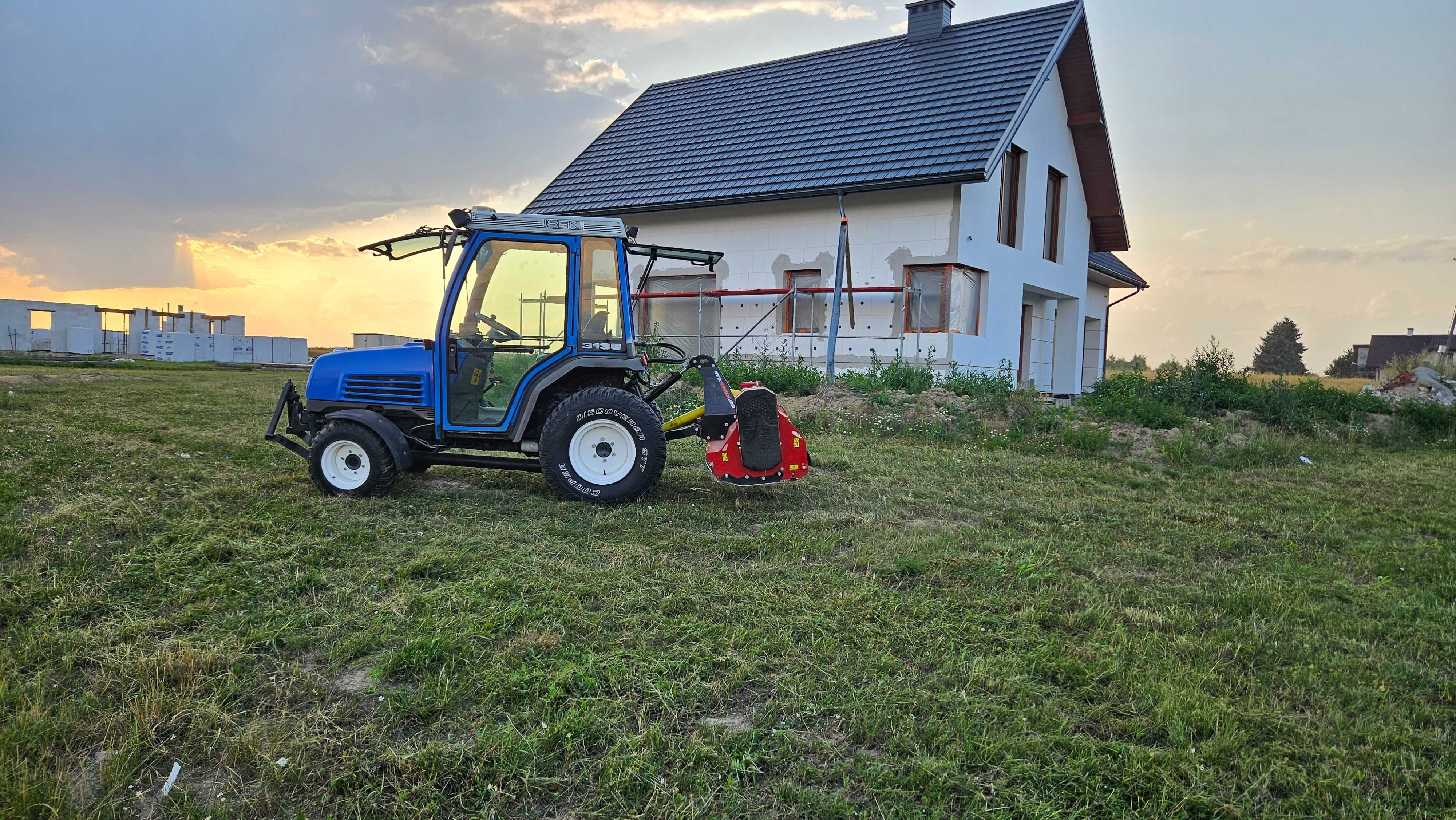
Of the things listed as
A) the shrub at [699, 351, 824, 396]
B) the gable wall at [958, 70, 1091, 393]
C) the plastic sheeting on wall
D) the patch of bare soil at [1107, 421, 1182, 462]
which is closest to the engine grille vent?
the shrub at [699, 351, 824, 396]

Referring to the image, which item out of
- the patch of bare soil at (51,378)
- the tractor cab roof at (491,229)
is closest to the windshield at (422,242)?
the tractor cab roof at (491,229)

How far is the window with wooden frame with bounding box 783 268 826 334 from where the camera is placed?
51.0 feet

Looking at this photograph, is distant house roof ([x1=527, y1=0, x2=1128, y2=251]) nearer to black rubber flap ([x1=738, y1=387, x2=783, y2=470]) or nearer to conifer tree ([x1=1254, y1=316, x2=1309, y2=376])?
black rubber flap ([x1=738, y1=387, x2=783, y2=470])

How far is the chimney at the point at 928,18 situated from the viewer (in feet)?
58.4

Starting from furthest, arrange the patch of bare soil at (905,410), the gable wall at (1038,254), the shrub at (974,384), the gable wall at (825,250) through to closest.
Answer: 1. the gable wall at (1038,254)
2. the gable wall at (825,250)
3. the shrub at (974,384)
4. the patch of bare soil at (905,410)

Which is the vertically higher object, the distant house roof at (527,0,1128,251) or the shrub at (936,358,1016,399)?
the distant house roof at (527,0,1128,251)

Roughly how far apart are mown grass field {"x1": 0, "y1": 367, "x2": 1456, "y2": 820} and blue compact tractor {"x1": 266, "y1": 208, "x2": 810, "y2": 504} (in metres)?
0.36

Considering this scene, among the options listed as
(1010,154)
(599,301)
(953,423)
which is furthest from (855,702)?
(1010,154)

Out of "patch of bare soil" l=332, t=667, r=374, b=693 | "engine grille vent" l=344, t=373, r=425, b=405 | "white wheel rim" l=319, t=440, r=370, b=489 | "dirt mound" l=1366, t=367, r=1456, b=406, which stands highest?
"dirt mound" l=1366, t=367, r=1456, b=406

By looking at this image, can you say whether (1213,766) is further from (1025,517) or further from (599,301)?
(599,301)

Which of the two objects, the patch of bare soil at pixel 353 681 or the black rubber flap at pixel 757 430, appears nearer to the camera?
the patch of bare soil at pixel 353 681

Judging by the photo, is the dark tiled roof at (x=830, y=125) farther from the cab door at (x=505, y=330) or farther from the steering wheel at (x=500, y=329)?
the steering wheel at (x=500, y=329)

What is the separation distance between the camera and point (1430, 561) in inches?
210

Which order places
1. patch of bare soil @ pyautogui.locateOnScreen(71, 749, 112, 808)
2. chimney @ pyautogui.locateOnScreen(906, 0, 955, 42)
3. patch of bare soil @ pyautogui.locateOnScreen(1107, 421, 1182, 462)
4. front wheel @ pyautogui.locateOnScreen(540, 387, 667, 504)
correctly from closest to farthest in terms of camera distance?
patch of bare soil @ pyautogui.locateOnScreen(71, 749, 112, 808) < front wheel @ pyautogui.locateOnScreen(540, 387, 667, 504) < patch of bare soil @ pyautogui.locateOnScreen(1107, 421, 1182, 462) < chimney @ pyautogui.locateOnScreen(906, 0, 955, 42)
